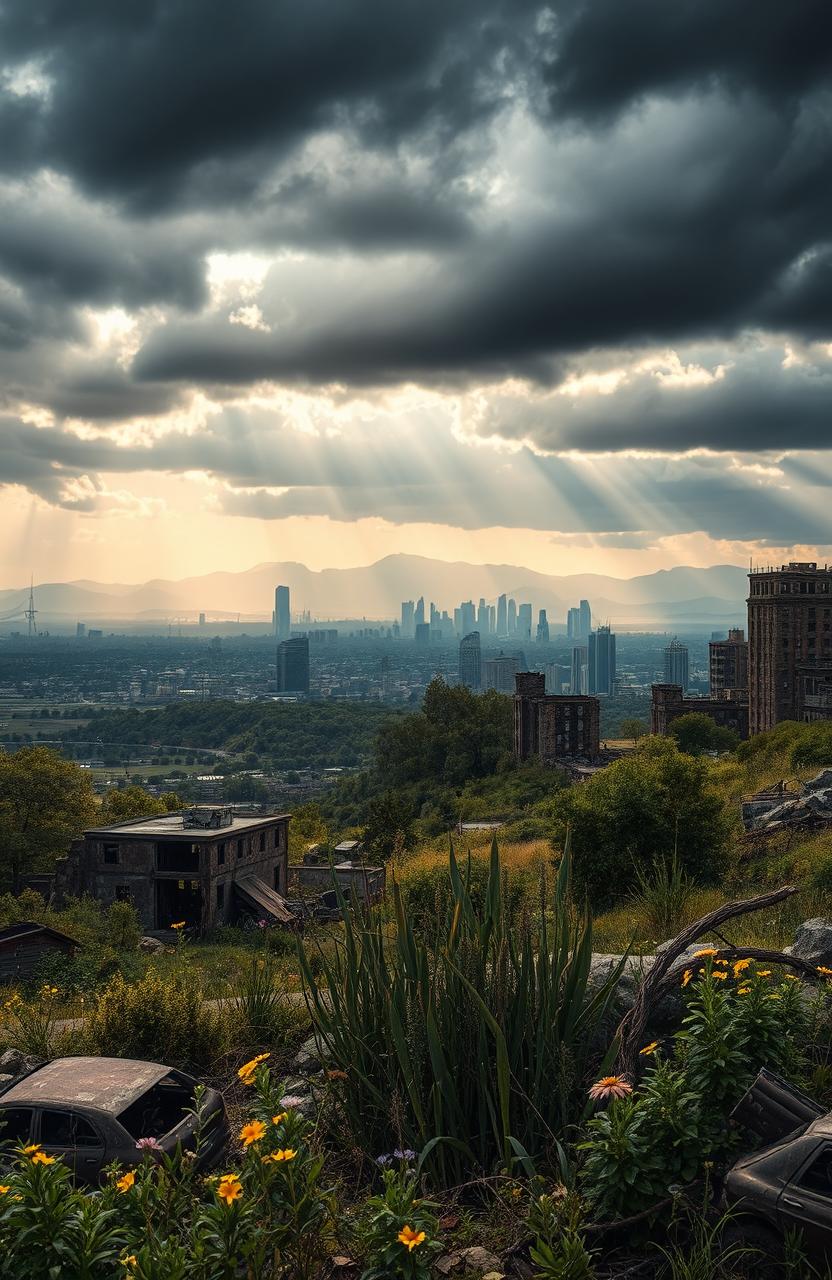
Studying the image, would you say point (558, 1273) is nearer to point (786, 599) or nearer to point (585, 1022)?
point (585, 1022)

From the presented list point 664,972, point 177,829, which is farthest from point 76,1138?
point 177,829

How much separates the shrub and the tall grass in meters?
2.35

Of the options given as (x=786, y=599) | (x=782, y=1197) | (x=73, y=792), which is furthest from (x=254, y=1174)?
(x=786, y=599)

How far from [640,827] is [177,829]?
79.0 ft

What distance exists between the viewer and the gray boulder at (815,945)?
693 cm

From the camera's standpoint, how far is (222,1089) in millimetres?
7145

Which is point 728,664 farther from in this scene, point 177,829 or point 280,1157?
point 280,1157

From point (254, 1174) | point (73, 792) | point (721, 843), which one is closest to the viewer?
point (254, 1174)

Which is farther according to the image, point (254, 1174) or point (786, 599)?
point (786, 599)

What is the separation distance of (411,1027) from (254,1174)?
121 centimetres

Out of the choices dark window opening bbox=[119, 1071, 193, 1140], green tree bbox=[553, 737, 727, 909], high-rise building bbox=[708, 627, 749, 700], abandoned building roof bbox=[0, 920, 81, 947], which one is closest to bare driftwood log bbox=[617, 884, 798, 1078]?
dark window opening bbox=[119, 1071, 193, 1140]

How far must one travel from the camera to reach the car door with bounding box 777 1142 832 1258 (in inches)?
153

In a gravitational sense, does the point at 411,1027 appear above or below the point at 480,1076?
above

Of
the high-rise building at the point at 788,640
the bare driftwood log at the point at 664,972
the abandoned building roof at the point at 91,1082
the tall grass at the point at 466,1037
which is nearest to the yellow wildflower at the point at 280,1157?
the tall grass at the point at 466,1037
